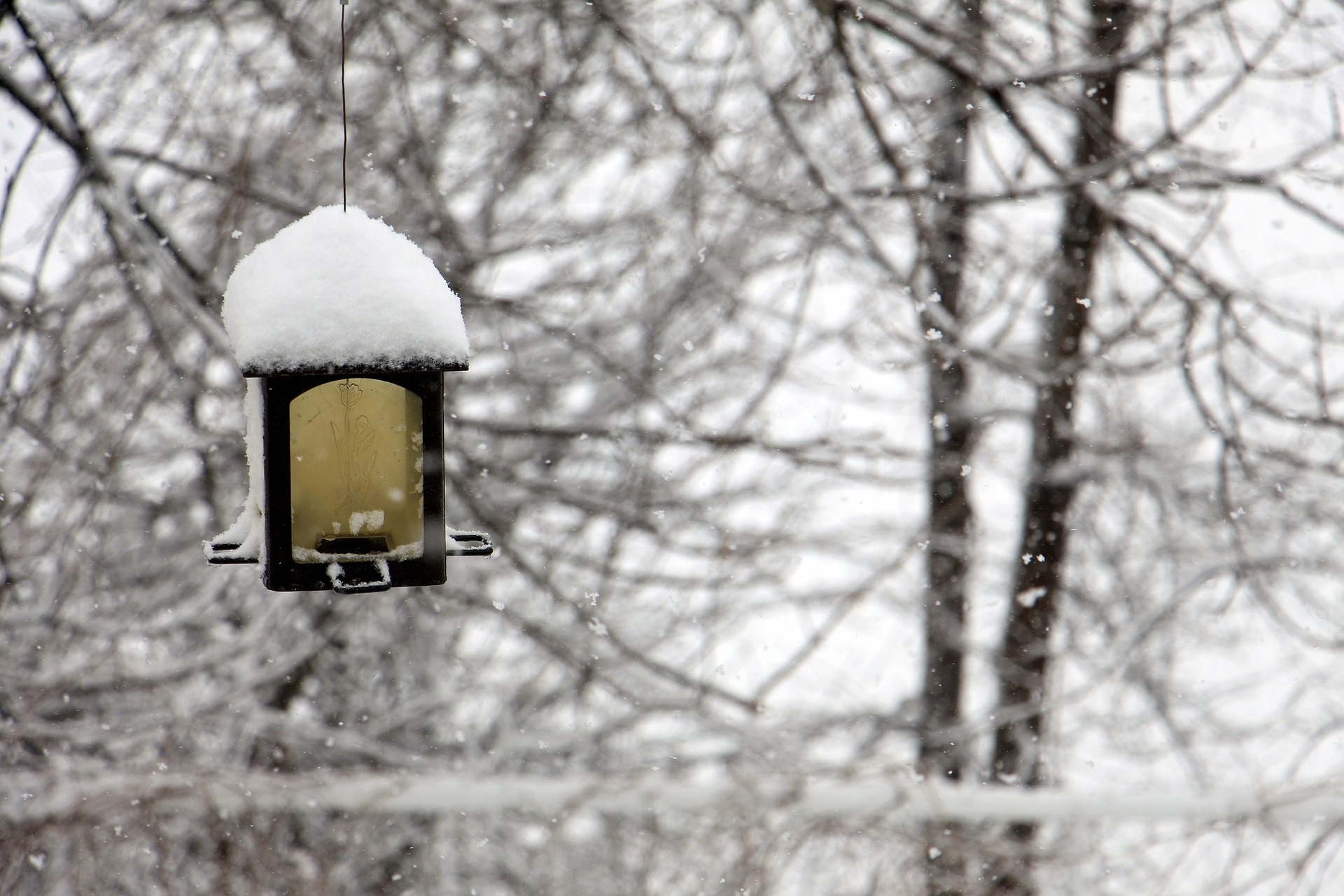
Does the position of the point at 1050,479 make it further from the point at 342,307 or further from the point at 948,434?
the point at 342,307

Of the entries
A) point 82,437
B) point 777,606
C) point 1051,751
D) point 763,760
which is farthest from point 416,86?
point 1051,751

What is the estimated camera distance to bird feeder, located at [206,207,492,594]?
151 centimetres

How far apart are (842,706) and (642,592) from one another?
81 centimetres

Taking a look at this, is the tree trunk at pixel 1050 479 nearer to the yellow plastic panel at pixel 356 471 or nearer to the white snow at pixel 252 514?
the yellow plastic panel at pixel 356 471

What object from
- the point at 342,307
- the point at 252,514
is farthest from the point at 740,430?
the point at 342,307

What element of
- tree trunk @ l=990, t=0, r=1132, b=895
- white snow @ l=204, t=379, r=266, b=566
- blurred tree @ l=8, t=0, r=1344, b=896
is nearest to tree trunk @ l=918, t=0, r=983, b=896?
blurred tree @ l=8, t=0, r=1344, b=896

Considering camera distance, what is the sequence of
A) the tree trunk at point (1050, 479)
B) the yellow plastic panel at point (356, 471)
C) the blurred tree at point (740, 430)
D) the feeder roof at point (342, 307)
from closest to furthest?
the feeder roof at point (342, 307)
the yellow plastic panel at point (356, 471)
the blurred tree at point (740, 430)
the tree trunk at point (1050, 479)

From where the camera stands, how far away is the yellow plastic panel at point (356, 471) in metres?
1.61

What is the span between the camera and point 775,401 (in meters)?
3.44

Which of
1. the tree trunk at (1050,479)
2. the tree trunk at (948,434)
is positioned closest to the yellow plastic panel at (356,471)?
the tree trunk at (948,434)

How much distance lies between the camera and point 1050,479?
11.3 ft

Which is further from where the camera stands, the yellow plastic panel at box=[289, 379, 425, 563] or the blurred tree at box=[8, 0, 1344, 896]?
the blurred tree at box=[8, 0, 1344, 896]

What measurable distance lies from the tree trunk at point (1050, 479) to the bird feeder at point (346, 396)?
2.41 meters

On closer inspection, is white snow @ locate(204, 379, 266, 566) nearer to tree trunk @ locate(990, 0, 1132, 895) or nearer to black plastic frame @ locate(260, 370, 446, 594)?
black plastic frame @ locate(260, 370, 446, 594)
